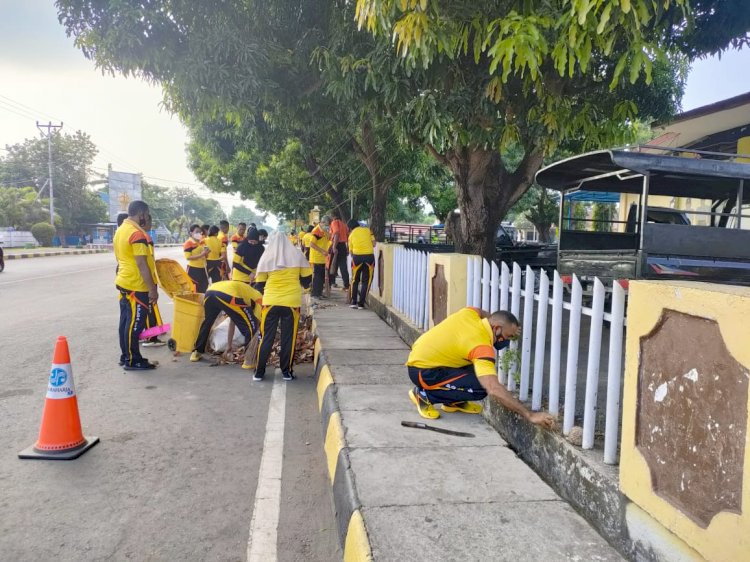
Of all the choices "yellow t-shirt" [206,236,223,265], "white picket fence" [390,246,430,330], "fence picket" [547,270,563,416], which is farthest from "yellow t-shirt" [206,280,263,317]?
"yellow t-shirt" [206,236,223,265]

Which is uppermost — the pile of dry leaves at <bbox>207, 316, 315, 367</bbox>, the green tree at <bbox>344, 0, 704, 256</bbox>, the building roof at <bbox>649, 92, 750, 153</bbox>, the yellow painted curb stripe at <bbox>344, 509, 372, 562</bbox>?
the building roof at <bbox>649, 92, 750, 153</bbox>

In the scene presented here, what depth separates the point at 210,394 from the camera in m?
5.12

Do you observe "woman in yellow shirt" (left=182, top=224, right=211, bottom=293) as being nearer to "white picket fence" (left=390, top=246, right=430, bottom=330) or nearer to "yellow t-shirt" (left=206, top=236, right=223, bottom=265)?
"yellow t-shirt" (left=206, top=236, right=223, bottom=265)

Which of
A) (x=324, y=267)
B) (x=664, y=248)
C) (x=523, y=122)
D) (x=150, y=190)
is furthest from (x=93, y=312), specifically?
(x=150, y=190)

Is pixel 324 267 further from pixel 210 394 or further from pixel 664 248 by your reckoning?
pixel 664 248

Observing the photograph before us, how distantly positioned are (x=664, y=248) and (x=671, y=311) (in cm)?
403

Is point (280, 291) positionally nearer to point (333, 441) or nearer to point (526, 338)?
point (333, 441)

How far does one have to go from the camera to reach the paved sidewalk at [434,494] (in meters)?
2.37

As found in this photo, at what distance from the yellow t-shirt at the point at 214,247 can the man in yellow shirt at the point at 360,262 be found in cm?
284

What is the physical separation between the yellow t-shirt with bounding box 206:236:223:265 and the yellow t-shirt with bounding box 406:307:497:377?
749 centimetres

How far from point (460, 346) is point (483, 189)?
391 cm

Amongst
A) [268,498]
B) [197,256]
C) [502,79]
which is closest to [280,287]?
[268,498]

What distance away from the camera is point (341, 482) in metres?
3.07

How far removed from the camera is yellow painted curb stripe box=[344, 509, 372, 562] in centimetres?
232
